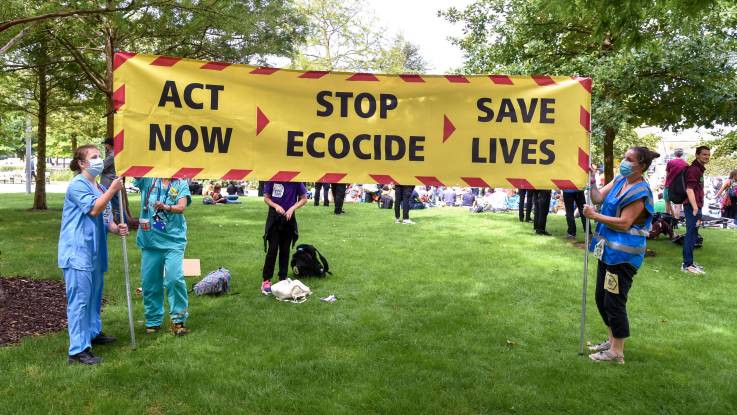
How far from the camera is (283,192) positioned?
7051mm

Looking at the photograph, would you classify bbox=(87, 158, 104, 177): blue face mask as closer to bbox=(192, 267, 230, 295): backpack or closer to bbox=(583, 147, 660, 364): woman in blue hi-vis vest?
bbox=(192, 267, 230, 295): backpack

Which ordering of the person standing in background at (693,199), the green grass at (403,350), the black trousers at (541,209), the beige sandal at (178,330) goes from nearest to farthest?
the green grass at (403,350), the beige sandal at (178,330), the person standing in background at (693,199), the black trousers at (541,209)

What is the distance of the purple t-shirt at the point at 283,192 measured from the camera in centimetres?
703

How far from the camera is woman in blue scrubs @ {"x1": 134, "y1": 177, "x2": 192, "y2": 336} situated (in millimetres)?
5320

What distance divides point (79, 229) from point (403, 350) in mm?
3130

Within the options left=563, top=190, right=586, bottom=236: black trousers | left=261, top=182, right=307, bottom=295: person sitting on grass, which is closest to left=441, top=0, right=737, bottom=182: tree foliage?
left=563, top=190, right=586, bottom=236: black trousers

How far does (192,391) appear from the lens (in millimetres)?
4227

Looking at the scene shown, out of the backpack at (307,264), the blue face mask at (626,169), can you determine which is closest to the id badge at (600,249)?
the blue face mask at (626,169)

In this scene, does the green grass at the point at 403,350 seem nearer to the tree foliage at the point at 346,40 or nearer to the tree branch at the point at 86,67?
the tree branch at the point at 86,67

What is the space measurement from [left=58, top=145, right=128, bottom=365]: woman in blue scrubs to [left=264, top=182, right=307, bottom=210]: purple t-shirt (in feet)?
8.23

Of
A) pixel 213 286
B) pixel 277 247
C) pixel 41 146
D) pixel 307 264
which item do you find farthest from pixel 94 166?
pixel 41 146

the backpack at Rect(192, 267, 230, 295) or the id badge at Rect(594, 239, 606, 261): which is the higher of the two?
the id badge at Rect(594, 239, 606, 261)

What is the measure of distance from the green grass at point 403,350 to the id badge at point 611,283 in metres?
0.70

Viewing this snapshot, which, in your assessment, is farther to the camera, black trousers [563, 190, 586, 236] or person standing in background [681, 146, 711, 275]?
black trousers [563, 190, 586, 236]
